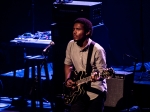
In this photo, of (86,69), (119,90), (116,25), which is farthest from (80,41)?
(116,25)

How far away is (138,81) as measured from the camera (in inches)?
347

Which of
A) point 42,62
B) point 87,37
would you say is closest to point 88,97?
point 87,37

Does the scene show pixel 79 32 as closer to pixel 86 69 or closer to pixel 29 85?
pixel 86 69

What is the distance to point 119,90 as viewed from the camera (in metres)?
8.18

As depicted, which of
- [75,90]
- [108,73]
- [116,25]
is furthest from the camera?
[116,25]

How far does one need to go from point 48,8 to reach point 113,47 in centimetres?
198

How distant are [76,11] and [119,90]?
168 cm

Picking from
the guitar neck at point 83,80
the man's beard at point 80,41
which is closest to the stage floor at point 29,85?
the man's beard at point 80,41

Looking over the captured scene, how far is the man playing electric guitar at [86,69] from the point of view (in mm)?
6355

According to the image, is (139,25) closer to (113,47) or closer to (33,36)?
(113,47)

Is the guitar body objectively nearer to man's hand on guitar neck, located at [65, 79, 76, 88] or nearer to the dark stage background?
man's hand on guitar neck, located at [65, 79, 76, 88]

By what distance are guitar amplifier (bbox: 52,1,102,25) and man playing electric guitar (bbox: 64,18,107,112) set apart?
1497 millimetres

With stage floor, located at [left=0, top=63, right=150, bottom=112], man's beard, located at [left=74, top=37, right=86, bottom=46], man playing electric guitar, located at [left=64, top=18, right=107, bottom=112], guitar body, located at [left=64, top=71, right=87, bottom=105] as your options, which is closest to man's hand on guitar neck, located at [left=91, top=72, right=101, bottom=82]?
man playing electric guitar, located at [left=64, top=18, right=107, bottom=112]

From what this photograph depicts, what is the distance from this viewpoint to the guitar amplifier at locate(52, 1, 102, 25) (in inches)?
320
